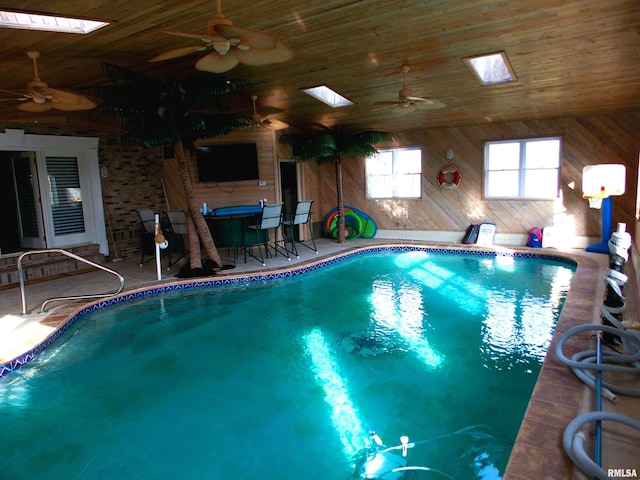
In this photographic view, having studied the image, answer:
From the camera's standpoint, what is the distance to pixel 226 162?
8742 millimetres

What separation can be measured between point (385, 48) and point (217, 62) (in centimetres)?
219

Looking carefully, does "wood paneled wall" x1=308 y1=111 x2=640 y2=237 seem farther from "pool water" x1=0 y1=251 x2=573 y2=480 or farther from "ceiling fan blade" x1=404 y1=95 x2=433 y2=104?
"ceiling fan blade" x1=404 y1=95 x2=433 y2=104

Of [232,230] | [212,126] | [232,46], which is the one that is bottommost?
[232,230]

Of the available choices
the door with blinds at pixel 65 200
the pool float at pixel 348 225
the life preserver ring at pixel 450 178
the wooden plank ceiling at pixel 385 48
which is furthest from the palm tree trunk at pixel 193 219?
the life preserver ring at pixel 450 178

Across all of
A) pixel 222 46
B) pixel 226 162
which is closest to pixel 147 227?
pixel 226 162

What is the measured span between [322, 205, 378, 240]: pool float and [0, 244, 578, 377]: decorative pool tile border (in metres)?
1.35

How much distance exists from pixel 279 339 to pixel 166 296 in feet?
7.78

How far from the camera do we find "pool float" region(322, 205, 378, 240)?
32.8ft

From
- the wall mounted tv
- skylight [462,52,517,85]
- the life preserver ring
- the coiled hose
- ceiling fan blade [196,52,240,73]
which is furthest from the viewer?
the life preserver ring

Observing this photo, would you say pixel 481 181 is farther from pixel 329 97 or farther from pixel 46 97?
pixel 46 97

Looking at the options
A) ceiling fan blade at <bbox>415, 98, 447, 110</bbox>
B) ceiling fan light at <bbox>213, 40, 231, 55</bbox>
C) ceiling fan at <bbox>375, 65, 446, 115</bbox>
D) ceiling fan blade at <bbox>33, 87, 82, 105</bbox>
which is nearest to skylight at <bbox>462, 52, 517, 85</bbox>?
ceiling fan blade at <bbox>415, 98, 447, 110</bbox>

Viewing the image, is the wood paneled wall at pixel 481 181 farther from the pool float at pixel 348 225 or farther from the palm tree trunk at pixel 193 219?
the palm tree trunk at pixel 193 219

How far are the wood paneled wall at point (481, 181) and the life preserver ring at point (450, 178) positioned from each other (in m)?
0.11

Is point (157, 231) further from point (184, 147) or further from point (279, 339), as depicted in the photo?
point (279, 339)
